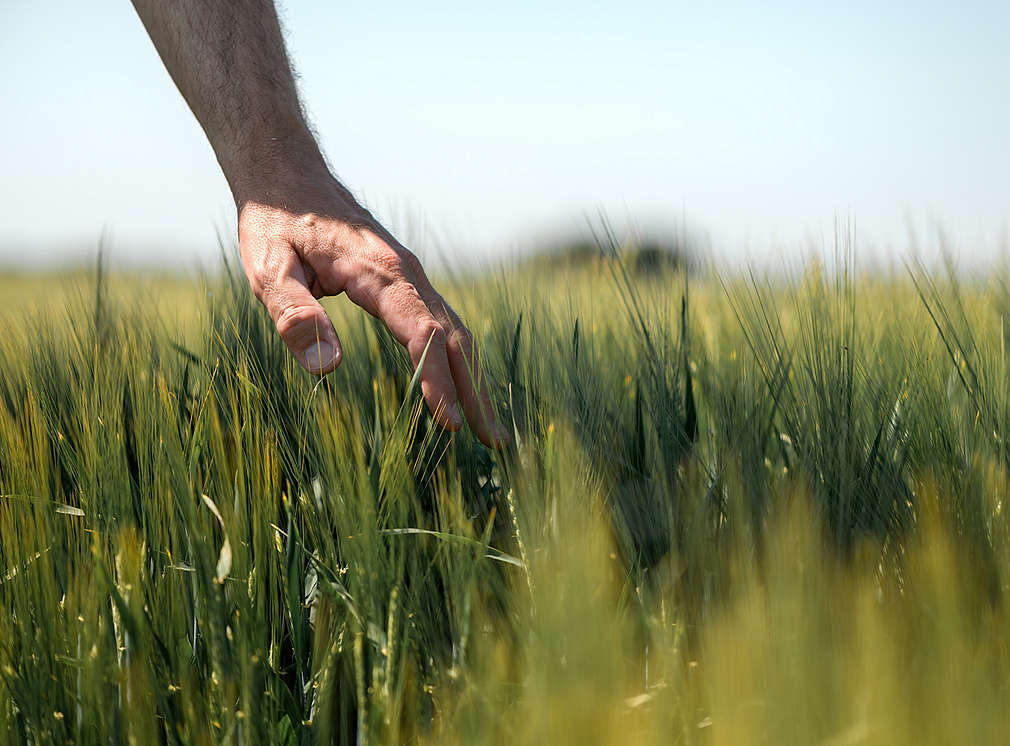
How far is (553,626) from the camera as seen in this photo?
398mm

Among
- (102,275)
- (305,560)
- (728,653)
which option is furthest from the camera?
(102,275)

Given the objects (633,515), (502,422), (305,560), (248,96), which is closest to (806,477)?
(633,515)

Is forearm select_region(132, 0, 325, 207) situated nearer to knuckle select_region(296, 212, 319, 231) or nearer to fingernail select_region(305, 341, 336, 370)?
knuckle select_region(296, 212, 319, 231)

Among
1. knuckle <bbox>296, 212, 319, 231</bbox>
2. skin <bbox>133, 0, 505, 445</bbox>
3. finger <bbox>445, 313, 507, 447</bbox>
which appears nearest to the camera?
finger <bbox>445, 313, 507, 447</bbox>

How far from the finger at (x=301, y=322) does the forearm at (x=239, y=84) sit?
0.16 meters

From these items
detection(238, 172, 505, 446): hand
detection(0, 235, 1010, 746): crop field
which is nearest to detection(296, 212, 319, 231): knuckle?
detection(238, 172, 505, 446): hand

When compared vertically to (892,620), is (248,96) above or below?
above

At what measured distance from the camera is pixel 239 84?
1.03 meters

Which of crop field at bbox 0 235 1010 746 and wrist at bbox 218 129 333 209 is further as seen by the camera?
wrist at bbox 218 129 333 209

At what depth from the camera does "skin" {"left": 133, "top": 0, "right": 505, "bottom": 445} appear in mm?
770

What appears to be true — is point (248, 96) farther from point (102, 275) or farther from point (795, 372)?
point (795, 372)

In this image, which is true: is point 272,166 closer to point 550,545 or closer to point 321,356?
point 321,356

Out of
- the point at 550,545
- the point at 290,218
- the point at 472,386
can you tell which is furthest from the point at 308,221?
the point at 550,545

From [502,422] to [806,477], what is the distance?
233 millimetres
